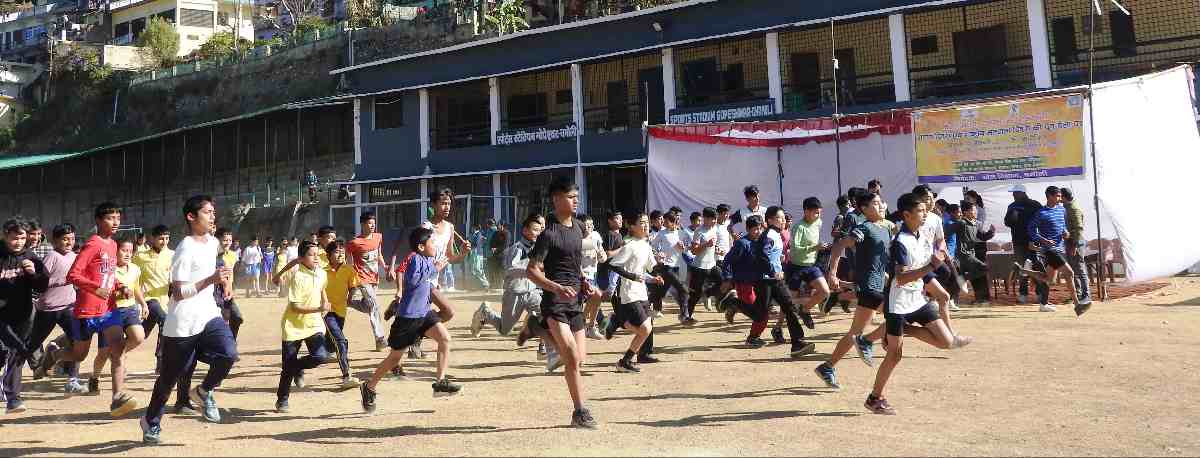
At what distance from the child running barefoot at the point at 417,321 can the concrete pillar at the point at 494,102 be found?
2071 cm

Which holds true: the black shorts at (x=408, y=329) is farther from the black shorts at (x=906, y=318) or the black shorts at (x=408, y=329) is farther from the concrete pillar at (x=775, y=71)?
the concrete pillar at (x=775, y=71)

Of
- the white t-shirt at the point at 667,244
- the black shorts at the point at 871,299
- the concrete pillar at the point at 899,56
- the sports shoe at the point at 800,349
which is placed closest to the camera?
the black shorts at the point at 871,299

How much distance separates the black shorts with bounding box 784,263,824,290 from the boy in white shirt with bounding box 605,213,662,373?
1919mm

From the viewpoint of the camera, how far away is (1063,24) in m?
22.4

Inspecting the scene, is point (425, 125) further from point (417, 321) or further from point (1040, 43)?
point (417, 321)

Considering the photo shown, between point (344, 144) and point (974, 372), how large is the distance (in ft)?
113

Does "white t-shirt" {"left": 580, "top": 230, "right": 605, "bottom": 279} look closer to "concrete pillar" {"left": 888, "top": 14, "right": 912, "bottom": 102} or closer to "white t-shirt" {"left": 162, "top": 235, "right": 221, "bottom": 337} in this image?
"white t-shirt" {"left": 162, "top": 235, "right": 221, "bottom": 337}

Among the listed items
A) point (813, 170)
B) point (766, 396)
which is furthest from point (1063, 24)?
point (766, 396)

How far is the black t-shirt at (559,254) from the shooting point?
678cm

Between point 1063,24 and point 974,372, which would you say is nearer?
point 974,372

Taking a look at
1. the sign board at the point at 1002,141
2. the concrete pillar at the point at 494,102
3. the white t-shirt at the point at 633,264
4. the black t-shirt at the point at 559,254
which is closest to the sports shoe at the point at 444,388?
the black t-shirt at the point at 559,254

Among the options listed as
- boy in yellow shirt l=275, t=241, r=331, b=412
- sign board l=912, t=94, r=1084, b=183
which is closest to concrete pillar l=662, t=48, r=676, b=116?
sign board l=912, t=94, r=1084, b=183

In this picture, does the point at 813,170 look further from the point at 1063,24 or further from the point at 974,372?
the point at 1063,24

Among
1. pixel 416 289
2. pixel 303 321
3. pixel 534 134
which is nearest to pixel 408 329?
pixel 416 289
